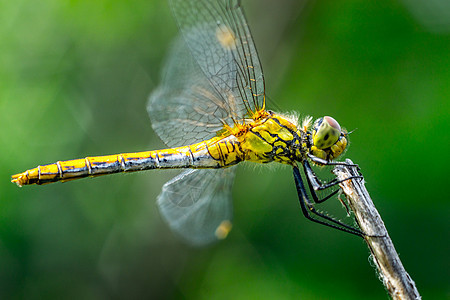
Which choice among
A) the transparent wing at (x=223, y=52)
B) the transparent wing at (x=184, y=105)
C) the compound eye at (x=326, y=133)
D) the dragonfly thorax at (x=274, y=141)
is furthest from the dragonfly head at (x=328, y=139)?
the transparent wing at (x=184, y=105)

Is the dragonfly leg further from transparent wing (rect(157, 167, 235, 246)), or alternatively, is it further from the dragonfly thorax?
transparent wing (rect(157, 167, 235, 246))

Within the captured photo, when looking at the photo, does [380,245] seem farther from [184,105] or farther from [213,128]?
[184,105]

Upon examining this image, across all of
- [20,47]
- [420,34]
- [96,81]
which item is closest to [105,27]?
[96,81]

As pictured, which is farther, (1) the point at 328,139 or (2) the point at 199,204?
Result: (2) the point at 199,204

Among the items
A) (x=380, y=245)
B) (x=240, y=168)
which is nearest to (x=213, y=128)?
(x=240, y=168)

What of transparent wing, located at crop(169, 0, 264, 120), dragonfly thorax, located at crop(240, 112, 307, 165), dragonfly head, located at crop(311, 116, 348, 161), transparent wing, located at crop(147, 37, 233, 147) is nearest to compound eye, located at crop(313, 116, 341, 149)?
dragonfly head, located at crop(311, 116, 348, 161)

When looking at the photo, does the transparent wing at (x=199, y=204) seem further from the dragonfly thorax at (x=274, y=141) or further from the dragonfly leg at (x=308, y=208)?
the dragonfly leg at (x=308, y=208)

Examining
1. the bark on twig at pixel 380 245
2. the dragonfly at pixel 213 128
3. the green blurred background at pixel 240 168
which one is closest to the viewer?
the bark on twig at pixel 380 245
